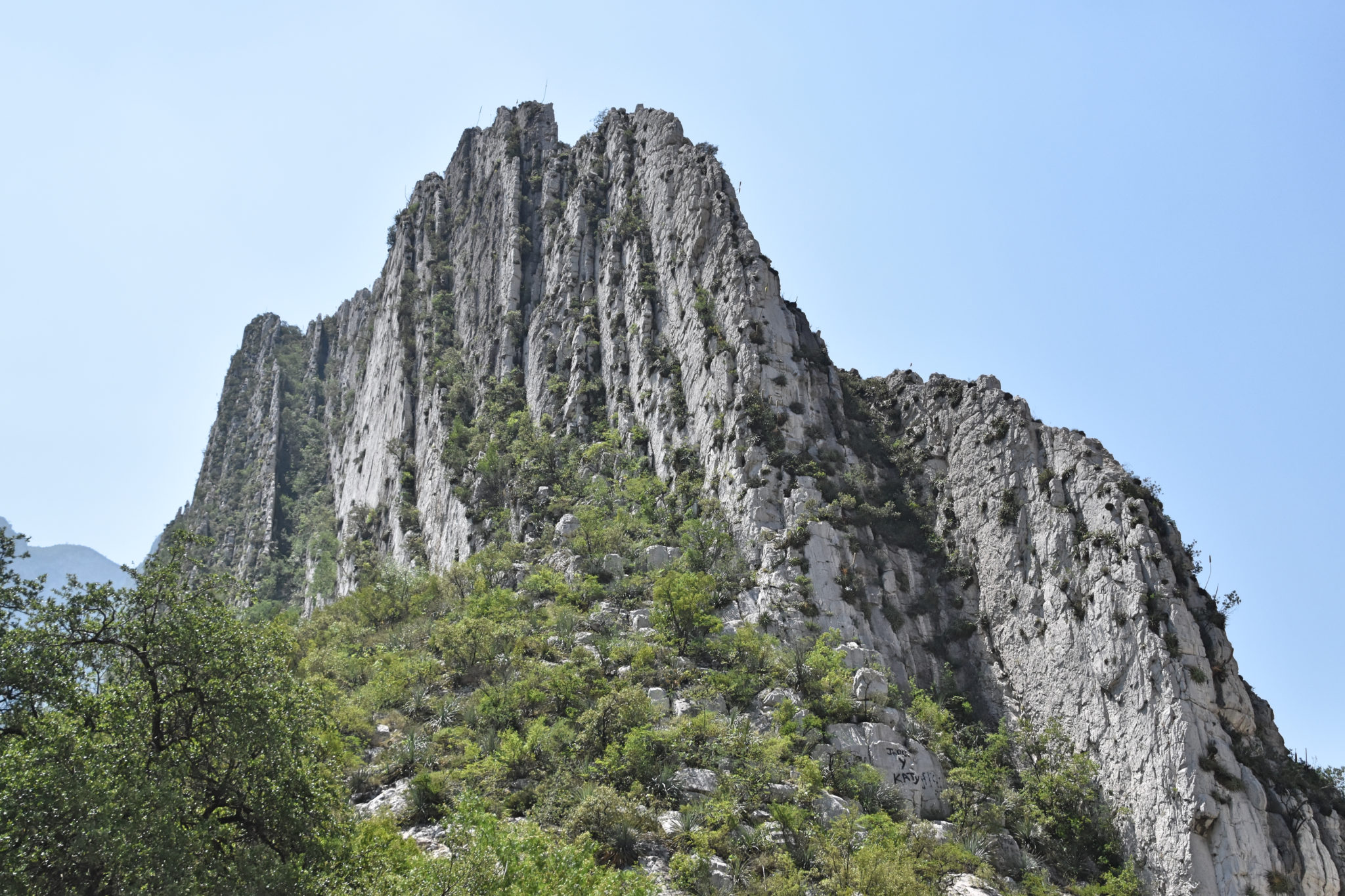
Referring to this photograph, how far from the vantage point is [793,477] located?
4162cm

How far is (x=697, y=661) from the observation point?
33500 mm

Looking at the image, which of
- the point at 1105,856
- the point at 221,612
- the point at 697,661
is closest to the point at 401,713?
the point at 697,661

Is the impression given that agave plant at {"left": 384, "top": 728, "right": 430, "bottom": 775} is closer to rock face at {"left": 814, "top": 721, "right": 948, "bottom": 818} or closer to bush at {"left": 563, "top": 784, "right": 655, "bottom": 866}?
bush at {"left": 563, "top": 784, "right": 655, "bottom": 866}

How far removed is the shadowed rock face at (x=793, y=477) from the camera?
89.6ft

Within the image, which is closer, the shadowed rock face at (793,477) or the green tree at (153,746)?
the green tree at (153,746)

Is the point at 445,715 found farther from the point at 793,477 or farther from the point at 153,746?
the point at 793,477

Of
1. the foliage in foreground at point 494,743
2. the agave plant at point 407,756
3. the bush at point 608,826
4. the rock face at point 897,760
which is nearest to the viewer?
the foliage in foreground at point 494,743

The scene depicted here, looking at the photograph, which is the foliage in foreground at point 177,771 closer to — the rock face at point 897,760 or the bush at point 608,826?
the bush at point 608,826

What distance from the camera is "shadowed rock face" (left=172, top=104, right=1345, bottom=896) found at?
2731 centimetres

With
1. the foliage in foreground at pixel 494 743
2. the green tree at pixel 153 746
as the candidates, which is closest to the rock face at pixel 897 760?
the foliage in foreground at pixel 494 743

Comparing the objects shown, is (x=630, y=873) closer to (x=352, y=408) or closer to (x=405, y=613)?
(x=405, y=613)

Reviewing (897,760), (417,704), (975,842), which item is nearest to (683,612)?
(897,760)

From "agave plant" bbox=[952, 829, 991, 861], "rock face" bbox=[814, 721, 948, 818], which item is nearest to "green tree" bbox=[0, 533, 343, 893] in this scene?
"rock face" bbox=[814, 721, 948, 818]

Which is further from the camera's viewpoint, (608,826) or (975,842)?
(975,842)
